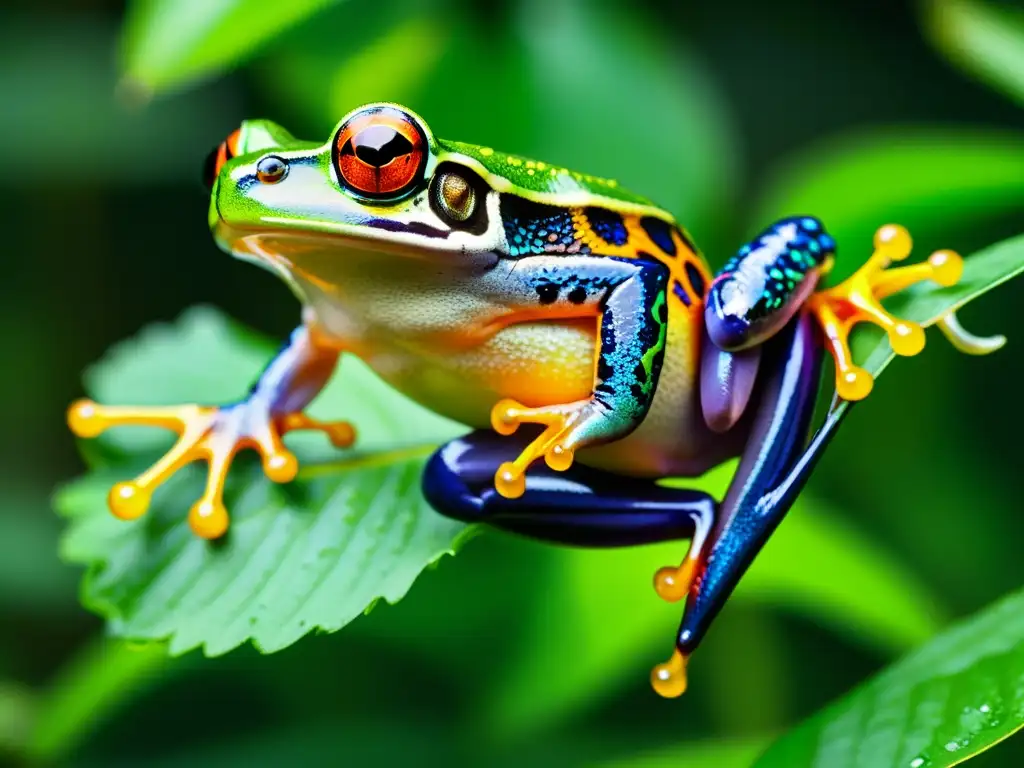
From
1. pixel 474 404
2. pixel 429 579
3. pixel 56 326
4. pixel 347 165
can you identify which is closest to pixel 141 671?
pixel 429 579

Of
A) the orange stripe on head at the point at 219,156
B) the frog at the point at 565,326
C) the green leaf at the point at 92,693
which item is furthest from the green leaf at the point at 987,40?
the green leaf at the point at 92,693

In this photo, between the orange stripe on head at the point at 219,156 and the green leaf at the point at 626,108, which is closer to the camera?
the orange stripe on head at the point at 219,156

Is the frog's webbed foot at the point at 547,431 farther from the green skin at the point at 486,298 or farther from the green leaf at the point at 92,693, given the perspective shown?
the green leaf at the point at 92,693

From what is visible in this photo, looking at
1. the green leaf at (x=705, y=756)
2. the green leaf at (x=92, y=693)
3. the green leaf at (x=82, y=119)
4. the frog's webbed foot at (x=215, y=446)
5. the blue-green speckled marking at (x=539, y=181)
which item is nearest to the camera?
the blue-green speckled marking at (x=539, y=181)

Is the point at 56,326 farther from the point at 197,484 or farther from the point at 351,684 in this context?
the point at 197,484

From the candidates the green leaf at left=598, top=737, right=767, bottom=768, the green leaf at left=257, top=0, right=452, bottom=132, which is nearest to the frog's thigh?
the green leaf at left=598, top=737, right=767, bottom=768

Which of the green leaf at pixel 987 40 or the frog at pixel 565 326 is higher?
the green leaf at pixel 987 40
